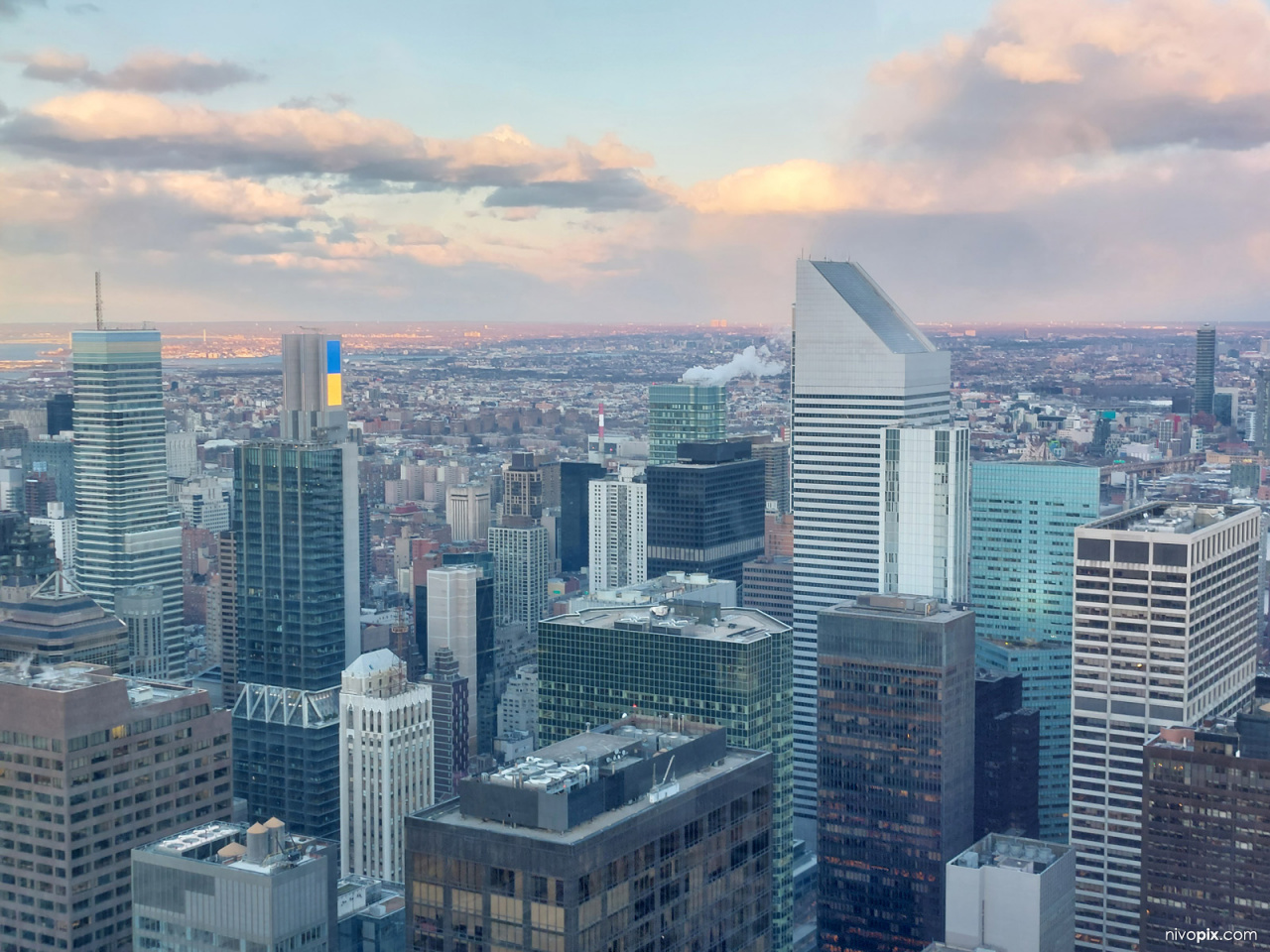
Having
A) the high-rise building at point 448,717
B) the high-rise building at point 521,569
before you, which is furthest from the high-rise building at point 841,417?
the high-rise building at point 521,569

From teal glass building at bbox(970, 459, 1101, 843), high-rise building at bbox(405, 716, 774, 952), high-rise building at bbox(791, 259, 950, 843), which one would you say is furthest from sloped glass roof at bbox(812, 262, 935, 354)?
high-rise building at bbox(405, 716, 774, 952)

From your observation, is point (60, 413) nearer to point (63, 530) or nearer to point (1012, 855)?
point (63, 530)

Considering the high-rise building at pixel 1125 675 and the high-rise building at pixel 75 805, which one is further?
the high-rise building at pixel 1125 675

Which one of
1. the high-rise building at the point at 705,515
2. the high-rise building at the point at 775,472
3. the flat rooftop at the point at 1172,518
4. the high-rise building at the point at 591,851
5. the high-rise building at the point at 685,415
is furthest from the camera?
the high-rise building at the point at 685,415

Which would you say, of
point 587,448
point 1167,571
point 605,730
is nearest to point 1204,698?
point 1167,571

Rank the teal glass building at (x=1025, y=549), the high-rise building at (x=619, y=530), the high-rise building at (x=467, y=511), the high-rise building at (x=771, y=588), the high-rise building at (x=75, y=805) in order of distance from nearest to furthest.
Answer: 1. the high-rise building at (x=75, y=805)
2. the teal glass building at (x=1025, y=549)
3. the high-rise building at (x=771, y=588)
4. the high-rise building at (x=619, y=530)
5. the high-rise building at (x=467, y=511)

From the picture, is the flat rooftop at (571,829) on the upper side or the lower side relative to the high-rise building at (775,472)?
lower

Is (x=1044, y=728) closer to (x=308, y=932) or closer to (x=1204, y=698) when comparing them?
(x=1204, y=698)

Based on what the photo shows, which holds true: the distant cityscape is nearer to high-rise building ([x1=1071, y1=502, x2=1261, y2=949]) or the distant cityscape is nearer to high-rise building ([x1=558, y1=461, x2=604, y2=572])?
high-rise building ([x1=1071, y1=502, x2=1261, y2=949])

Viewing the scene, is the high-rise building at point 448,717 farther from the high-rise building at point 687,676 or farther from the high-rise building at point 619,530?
the high-rise building at point 619,530
